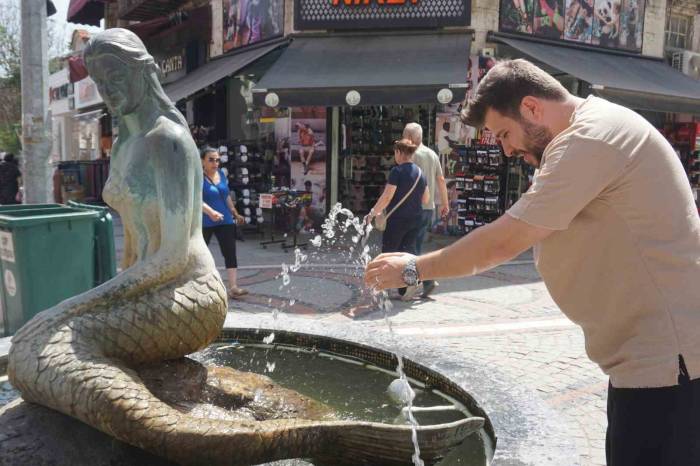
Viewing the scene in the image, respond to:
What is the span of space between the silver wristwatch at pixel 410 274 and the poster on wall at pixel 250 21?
451 inches

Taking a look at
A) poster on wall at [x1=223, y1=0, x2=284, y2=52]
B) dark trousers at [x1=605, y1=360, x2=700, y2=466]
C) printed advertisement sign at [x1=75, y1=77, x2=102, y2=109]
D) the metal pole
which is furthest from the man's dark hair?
printed advertisement sign at [x1=75, y1=77, x2=102, y2=109]

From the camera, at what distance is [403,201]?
21.3 ft

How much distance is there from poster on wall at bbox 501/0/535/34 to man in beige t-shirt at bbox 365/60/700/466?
34.9ft

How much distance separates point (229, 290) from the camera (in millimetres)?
7070

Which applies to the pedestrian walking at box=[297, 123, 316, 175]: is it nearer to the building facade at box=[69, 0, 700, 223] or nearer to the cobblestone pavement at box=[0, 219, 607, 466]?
the building facade at box=[69, 0, 700, 223]

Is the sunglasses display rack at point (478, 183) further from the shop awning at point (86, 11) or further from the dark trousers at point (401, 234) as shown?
the shop awning at point (86, 11)

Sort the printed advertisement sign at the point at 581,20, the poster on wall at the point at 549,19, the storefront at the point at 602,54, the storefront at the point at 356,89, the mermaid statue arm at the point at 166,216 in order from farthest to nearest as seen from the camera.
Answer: the poster on wall at the point at 549,19, the printed advertisement sign at the point at 581,20, the storefront at the point at 602,54, the storefront at the point at 356,89, the mermaid statue arm at the point at 166,216

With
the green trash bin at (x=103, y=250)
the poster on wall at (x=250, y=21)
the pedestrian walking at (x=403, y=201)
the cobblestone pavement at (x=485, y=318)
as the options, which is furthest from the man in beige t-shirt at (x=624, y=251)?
the poster on wall at (x=250, y=21)

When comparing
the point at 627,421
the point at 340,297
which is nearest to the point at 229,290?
the point at 340,297

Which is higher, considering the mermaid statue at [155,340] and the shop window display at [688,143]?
the shop window display at [688,143]

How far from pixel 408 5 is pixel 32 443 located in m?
10.9

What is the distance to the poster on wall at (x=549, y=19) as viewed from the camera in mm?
11969

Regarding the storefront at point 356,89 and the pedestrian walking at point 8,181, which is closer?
the storefront at point 356,89

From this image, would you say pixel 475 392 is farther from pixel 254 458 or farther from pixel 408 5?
pixel 408 5
